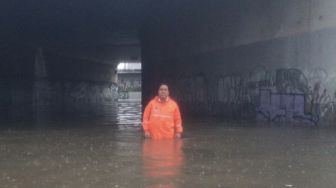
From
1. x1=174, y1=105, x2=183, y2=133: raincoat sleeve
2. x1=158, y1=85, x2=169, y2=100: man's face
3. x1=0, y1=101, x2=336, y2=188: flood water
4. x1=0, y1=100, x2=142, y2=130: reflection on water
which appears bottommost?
x1=0, y1=100, x2=142, y2=130: reflection on water

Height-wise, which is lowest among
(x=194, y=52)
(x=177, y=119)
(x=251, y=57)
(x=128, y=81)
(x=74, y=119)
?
(x=74, y=119)

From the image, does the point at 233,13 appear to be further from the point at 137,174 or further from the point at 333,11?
the point at 137,174

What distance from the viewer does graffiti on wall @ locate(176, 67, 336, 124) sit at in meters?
18.9

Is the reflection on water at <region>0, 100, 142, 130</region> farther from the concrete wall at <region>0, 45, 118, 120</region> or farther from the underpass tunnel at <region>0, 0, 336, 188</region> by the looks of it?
the concrete wall at <region>0, 45, 118, 120</region>

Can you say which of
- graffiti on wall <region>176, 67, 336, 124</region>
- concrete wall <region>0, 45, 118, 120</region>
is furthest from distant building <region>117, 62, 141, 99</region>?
graffiti on wall <region>176, 67, 336, 124</region>

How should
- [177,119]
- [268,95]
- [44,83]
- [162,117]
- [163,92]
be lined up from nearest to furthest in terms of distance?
[163,92] < [162,117] < [177,119] < [268,95] < [44,83]

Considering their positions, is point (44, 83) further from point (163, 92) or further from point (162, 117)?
point (163, 92)

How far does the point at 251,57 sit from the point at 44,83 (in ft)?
75.7

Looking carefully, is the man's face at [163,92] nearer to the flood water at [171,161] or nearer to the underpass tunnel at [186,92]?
the underpass tunnel at [186,92]

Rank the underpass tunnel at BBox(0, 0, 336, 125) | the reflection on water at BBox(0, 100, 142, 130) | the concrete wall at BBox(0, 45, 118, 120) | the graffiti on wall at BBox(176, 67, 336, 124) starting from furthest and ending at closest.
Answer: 1. the concrete wall at BBox(0, 45, 118, 120)
2. the reflection on water at BBox(0, 100, 142, 130)
3. the underpass tunnel at BBox(0, 0, 336, 125)
4. the graffiti on wall at BBox(176, 67, 336, 124)

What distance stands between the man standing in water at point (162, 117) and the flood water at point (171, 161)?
0.25m

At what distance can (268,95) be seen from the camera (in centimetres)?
2233

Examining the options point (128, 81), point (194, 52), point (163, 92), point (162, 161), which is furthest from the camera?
point (128, 81)

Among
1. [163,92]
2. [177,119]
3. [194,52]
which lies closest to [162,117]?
[177,119]
